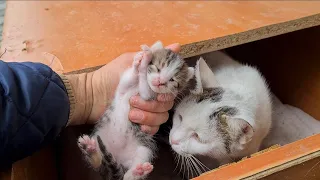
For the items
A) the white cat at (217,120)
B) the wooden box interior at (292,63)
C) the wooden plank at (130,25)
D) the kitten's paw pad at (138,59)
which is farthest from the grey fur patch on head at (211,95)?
the wooden box interior at (292,63)

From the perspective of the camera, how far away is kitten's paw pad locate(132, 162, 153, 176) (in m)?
0.85

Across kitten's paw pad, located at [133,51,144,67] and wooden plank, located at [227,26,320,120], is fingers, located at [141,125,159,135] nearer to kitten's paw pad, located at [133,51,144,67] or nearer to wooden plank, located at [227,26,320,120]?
kitten's paw pad, located at [133,51,144,67]

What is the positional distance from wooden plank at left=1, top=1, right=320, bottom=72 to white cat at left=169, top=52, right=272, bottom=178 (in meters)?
0.11

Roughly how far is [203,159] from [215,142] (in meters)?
0.11

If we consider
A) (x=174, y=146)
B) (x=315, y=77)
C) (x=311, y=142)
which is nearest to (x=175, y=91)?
(x=174, y=146)

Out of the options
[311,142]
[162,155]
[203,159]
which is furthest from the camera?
[162,155]

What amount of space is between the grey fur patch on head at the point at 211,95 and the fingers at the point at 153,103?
108mm

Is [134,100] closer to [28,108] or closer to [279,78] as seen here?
[28,108]

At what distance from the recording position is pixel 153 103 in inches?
35.8

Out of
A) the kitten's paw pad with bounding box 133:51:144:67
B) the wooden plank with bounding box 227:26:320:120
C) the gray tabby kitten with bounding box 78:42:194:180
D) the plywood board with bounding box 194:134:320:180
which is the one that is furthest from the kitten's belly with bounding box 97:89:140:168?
the wooden plank with bounding box 227:26:320:120

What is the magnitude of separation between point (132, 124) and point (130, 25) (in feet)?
1.06

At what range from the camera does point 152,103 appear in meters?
0.91

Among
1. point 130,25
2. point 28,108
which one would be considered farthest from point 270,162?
point 130,25

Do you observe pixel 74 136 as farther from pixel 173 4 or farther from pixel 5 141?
pixel 173 4
